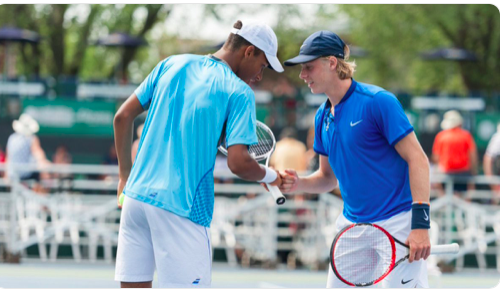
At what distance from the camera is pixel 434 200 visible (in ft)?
35.1

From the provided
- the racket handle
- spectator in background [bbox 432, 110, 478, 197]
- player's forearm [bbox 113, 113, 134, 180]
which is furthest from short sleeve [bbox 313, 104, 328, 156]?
spectator in background [bbox 432, 110, 478, 197]

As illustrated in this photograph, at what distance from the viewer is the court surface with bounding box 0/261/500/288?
28.8 feet

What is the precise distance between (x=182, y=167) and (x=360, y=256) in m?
1.25

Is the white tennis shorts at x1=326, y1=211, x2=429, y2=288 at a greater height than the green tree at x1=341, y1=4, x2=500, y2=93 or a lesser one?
lesser

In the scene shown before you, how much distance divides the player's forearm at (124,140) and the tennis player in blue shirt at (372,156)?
103 centimetres

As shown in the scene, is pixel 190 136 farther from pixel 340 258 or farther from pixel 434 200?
pixel 434 200

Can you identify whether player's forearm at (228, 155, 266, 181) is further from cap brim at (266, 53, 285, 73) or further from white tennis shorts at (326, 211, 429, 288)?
white tennis shorts at (326, 211, 429, 288)

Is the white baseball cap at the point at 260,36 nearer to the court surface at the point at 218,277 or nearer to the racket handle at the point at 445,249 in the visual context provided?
the racket handle at the point at 445,249

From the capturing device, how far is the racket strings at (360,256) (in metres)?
4.18

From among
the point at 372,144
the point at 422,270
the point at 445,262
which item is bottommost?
the point at 445,262

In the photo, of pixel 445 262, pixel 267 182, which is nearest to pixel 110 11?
pixel 445 262

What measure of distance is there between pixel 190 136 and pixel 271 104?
35.9 feet

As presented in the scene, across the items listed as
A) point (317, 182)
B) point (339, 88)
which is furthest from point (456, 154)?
point (339, 88)

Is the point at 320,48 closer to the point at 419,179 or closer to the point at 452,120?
the point at 419,179
